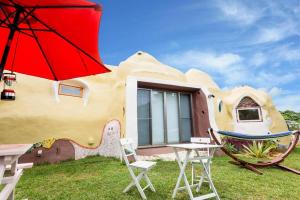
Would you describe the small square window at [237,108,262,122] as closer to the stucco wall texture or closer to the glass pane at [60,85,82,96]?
the stucco wall texture

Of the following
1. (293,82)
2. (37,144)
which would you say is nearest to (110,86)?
(37,144)

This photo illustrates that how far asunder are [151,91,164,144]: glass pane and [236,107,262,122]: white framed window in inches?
293

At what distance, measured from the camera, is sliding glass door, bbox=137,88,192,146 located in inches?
314

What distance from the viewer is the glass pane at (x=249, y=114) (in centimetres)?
1336

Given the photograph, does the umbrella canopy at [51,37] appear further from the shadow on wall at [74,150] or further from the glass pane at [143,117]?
the glass pane at [143,117]

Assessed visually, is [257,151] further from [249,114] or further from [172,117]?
[249,114]

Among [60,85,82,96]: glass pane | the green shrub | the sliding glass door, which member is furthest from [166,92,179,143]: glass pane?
[60,85,82,96]: glass pane

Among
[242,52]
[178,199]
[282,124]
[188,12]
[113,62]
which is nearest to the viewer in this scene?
[178,199]

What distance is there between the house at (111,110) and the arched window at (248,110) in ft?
18.4

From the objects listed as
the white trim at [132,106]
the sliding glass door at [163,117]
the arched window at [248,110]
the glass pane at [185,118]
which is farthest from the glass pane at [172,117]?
the arched window at [248,110]

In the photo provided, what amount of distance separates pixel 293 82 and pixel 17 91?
68.9ft

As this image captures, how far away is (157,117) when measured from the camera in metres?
8.30

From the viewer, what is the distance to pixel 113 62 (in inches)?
431

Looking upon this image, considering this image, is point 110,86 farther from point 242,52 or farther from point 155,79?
point 242,52
